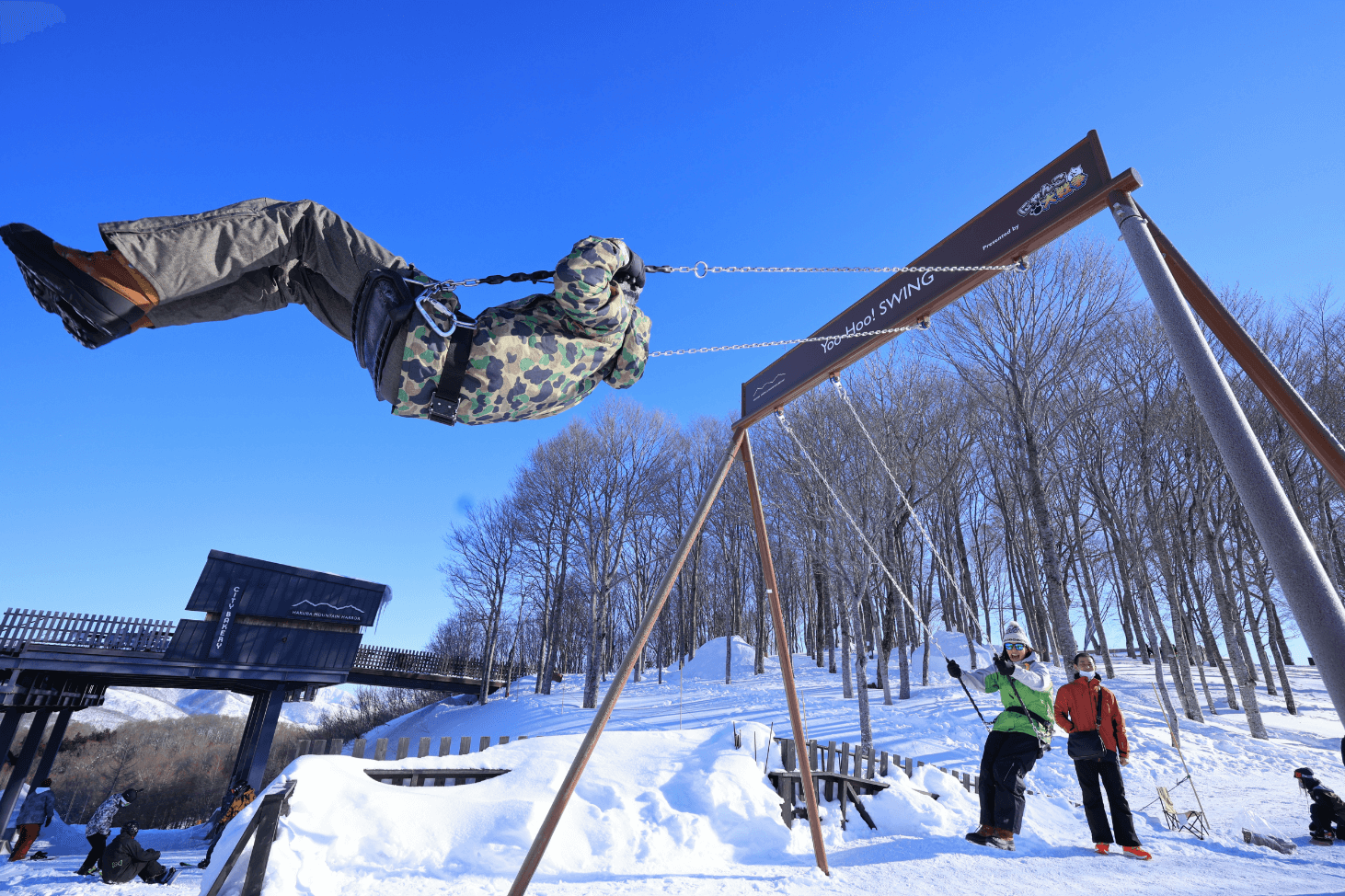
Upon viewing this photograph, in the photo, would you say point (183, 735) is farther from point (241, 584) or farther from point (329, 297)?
point (329, 297)

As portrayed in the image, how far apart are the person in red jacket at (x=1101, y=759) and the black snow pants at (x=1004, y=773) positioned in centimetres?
48

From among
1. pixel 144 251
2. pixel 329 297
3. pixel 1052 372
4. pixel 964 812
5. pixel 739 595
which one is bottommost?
pixel 964 812

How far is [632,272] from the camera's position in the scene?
9.16 ft

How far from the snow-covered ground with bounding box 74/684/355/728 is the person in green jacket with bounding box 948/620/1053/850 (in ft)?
134

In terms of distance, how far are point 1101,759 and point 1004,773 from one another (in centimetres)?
95

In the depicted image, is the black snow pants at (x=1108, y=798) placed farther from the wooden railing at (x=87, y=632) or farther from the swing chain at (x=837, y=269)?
the wooden railing at (x=87, y=632)

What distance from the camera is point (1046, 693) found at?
5.19 metres

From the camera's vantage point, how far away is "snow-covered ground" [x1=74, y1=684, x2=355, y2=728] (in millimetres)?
39156

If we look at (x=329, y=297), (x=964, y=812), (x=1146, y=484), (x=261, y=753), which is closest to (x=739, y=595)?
(x=1146, y=484)

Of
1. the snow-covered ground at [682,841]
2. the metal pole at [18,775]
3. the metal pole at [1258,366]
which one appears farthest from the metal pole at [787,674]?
the metal pole at [18,775]

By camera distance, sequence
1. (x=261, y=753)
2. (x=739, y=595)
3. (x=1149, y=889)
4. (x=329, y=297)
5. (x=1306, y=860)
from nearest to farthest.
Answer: (x=329, y=297), (x=1149, y=889), (x=1306, y=860), (x=261, y=753), (x=739, y=595)

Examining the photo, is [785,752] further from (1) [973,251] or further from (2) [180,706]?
(2) [180,706]

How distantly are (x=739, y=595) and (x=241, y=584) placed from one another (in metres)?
24.9

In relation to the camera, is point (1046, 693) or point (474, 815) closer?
point (474, 815)
